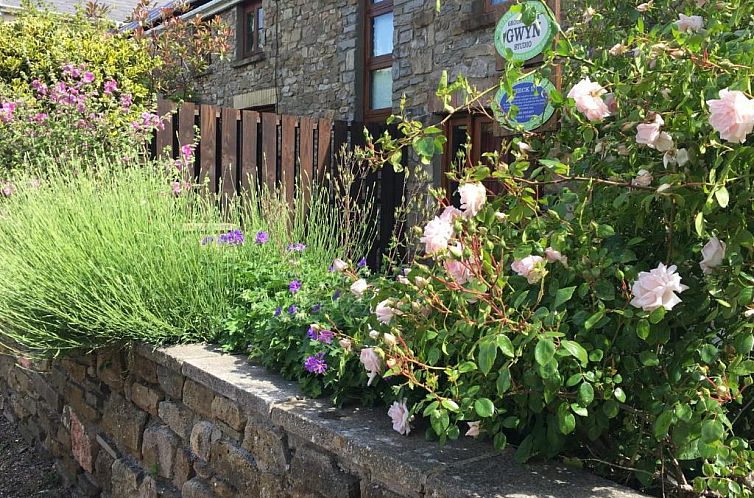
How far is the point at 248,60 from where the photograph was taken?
11297 millimetres

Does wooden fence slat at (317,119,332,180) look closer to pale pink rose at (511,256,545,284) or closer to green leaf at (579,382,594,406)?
pale pink rose at (511,256,545,284)

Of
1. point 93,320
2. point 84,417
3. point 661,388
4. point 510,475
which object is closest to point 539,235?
point 661,388

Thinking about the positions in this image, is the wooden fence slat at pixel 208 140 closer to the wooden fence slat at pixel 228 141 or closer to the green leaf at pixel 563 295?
the wooden fence slat at pixel 228 141

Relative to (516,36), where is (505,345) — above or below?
below

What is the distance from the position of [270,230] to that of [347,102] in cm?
578

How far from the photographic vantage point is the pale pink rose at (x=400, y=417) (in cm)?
203

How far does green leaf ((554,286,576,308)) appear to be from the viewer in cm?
153

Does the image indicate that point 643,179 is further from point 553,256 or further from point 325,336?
point 325,336

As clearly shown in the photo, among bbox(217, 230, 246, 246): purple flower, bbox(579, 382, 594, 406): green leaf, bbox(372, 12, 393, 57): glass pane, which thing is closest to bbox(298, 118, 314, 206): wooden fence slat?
bbox(372, 12, 393, 57): glass pane

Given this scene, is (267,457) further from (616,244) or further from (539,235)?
(616,244)

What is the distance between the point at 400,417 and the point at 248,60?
10.1 meters

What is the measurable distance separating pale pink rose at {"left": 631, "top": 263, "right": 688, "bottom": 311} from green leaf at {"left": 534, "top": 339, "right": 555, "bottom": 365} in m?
0.19

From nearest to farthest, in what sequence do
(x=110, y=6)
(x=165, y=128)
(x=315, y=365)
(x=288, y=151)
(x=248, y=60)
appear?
(x=315, y=365), (x=165, y=128), (x=288, y=151), (x=248, y=60), (x=110, y=6)

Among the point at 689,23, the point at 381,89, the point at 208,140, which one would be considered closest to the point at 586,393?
the point at 689,23
